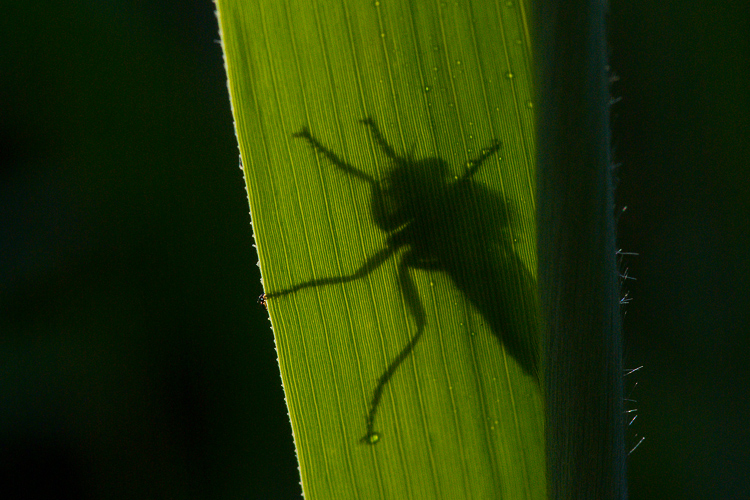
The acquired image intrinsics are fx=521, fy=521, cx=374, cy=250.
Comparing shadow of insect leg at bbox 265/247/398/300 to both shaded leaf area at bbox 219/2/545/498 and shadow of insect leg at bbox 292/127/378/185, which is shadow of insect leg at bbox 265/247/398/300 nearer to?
shaded leaf area at bbox 219/2/545/498

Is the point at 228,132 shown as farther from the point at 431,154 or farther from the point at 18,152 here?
the point at 431,154

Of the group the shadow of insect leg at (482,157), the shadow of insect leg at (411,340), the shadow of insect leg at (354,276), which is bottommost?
the shadow of insect leg at (411,340)

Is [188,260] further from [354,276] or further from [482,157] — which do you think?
[482,157]

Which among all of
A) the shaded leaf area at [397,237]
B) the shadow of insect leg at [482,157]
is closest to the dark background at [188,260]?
the shaded leaf area at [397,237]

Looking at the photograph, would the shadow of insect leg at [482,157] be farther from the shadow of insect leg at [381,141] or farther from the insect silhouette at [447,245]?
the shadow of insect leg at [381,141]

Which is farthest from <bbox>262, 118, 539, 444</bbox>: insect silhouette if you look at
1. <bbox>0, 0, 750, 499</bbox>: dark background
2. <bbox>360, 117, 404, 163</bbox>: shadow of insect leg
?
<bbox>0, 0, 750, 499</bbox>: dark background

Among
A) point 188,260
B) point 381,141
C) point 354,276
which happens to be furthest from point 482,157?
point 188,260
